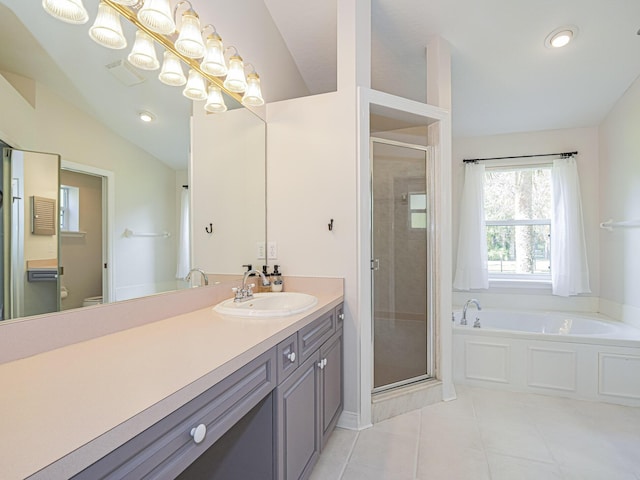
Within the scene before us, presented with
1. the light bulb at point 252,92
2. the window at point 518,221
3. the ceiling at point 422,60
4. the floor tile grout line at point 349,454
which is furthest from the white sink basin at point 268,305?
the window at point 518,221

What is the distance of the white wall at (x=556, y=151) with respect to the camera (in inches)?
130

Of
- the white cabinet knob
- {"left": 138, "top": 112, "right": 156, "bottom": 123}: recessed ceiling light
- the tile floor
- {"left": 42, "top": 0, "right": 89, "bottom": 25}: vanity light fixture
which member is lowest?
the tile floor

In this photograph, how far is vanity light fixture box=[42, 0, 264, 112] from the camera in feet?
4.01

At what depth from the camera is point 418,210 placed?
8.45ft

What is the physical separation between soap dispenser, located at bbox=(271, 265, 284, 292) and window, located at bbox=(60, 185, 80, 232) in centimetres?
122

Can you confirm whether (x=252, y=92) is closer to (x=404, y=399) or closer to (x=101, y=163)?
(x=101, y=163)

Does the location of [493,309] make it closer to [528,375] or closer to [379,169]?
[528,375]

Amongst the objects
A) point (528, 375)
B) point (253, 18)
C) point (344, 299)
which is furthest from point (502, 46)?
point (528, 375)

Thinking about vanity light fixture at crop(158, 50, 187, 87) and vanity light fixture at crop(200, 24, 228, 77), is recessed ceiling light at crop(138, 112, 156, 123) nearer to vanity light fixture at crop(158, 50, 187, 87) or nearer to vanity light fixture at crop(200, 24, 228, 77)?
vanity light fixture at crop(158, 50, 187, 87)

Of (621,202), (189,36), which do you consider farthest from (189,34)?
(621,202)

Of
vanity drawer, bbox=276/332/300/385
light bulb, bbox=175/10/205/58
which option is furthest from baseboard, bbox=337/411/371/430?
light bulb, bbox=175/10/205/58

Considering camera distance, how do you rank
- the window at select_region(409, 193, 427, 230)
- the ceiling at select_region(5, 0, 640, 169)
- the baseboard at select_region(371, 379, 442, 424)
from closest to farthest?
the ceiling at select_region(5, 0, 640, 169), the baseboard at select_region(371, 379, 442, 424), the window at select_region(409, 193, 427, 230)

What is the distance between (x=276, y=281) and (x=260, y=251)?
25 cm

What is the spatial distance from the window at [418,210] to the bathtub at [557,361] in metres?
0.96
